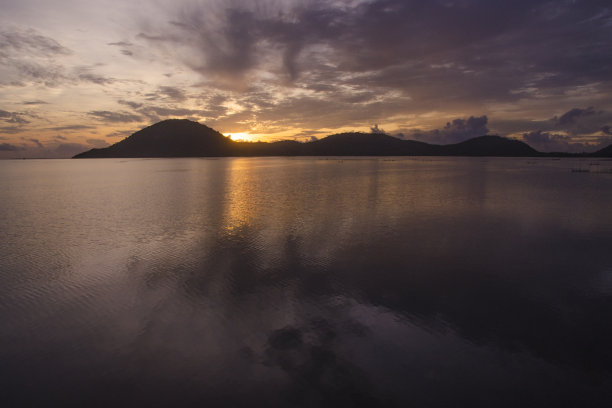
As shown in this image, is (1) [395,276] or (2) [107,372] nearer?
(2) [107,372]

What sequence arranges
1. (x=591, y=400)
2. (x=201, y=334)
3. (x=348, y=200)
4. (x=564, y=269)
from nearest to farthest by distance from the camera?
(x=591, y=400) → (x=201, y=334) → (x=564, y=269) → (x=348, y=200)

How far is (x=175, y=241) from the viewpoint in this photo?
2250cm

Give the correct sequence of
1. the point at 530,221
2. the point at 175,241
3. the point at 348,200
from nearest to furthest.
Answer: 1. the point at 175,241
2. the point at 530,221
3. the point at 348,200

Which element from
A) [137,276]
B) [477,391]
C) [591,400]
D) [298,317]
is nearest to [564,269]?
[591,400]

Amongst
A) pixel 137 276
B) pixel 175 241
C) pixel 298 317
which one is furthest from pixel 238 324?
pixel 175 241

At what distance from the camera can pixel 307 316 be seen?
39.3 feet

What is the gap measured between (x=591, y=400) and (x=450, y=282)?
7278 mm

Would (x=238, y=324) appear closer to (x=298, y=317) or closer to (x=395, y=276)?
(x=298, y=317)

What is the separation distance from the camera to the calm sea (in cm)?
853

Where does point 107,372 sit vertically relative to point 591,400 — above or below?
above

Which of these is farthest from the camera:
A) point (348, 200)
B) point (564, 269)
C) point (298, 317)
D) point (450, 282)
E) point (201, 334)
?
point (348, 200)

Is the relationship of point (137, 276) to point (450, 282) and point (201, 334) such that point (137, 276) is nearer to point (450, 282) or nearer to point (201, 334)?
point (201, 334)

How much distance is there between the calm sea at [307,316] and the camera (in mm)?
8531

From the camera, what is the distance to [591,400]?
8.17m
